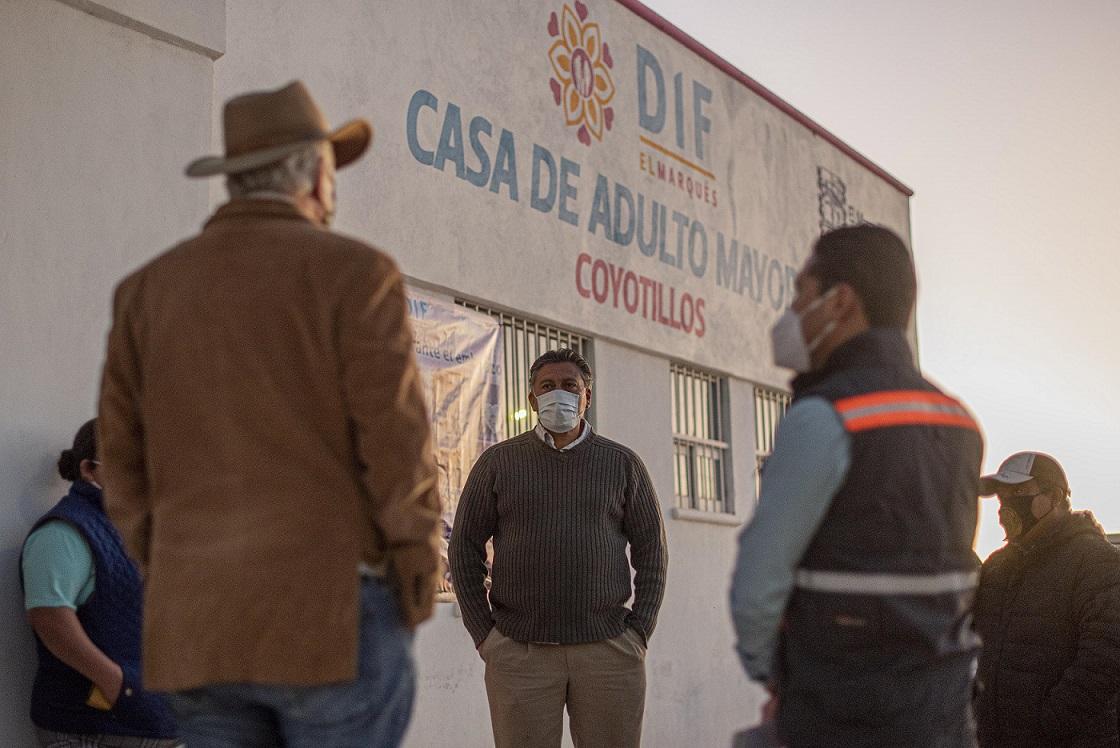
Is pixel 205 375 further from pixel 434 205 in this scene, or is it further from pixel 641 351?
pixel 641 351

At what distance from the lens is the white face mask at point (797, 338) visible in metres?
3.43

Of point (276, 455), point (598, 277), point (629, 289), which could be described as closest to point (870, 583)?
point (276, 455)

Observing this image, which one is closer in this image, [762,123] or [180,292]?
[180,292]

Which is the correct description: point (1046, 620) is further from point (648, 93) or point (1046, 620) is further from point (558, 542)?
point (648, 93)

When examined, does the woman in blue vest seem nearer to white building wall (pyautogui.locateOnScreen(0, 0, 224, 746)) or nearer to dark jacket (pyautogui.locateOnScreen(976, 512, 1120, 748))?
white building wall (pyautogui.locateOnScreen(0, 0, 224, 746))

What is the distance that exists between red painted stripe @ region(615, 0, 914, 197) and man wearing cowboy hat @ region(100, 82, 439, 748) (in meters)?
9.36

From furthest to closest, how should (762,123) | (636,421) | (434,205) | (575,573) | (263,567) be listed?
(762,123), (636,421), (434,205), (575,573), (263,567)

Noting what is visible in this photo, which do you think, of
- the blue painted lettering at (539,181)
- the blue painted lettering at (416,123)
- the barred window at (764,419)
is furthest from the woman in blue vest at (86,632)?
the barred window at (764,419)

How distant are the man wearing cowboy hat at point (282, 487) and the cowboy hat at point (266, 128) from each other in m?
0.03

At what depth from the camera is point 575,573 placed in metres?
6.32

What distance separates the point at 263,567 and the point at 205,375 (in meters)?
0.43

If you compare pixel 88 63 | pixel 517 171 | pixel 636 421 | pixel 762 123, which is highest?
pixel 762 123

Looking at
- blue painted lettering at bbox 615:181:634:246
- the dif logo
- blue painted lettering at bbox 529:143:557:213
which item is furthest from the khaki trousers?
the dif logo

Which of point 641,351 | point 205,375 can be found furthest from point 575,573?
point 641,351
